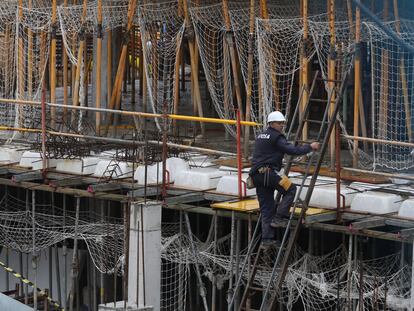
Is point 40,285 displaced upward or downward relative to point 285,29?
downward

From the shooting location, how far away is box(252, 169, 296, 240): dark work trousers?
Result: 1741cm

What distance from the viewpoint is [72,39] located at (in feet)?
90.4

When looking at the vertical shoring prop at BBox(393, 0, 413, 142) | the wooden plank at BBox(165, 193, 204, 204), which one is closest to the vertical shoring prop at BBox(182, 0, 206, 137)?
the vertical shoring prop at BBox(393, 0, 413, 142)

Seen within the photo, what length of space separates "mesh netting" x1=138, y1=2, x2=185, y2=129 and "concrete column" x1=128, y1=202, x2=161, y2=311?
7.37 meters

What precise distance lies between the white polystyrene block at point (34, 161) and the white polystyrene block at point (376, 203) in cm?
654

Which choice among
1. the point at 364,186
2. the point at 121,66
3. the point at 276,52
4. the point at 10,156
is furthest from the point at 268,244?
the point at 121,66

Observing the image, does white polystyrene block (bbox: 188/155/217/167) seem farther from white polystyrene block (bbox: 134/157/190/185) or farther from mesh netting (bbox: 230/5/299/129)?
mesh netting (bbox: 230/5/299/129)

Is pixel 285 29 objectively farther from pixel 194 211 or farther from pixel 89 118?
pixel 89 118

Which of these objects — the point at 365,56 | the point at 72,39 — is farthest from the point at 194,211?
the point at 72,39

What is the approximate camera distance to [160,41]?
26688mm

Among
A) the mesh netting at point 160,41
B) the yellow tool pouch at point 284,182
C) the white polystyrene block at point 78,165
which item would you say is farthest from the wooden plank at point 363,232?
the mesh netting at point 160,41

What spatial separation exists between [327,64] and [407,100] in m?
1.73

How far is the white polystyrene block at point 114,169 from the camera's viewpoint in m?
22.2

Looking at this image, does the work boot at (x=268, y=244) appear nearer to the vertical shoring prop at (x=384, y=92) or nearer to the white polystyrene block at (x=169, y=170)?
the white polystyrene block at (x=169, y=170)
